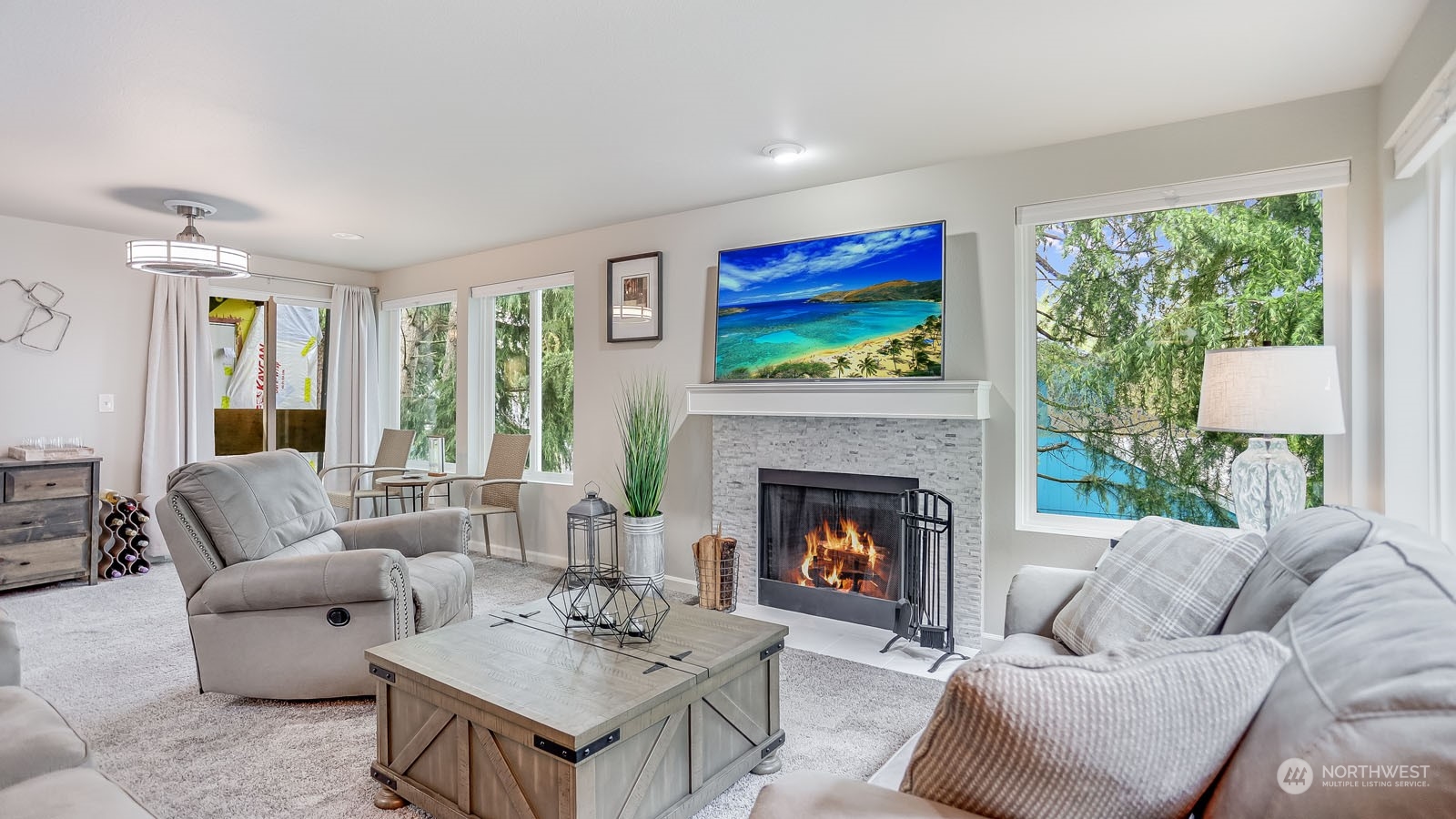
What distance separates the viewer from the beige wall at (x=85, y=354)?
187 inches

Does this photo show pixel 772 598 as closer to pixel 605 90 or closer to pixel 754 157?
pixel 754 157

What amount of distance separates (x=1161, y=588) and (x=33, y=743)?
244cm

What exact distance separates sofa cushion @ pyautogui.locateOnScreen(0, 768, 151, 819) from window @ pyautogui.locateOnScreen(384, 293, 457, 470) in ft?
16.0

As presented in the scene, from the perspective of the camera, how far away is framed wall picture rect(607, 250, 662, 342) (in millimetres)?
4633

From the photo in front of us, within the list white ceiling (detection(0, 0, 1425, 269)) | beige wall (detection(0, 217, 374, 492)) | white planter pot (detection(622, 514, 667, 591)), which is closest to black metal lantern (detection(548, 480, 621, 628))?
white planter pot (detection(622, 514, 667, 591))

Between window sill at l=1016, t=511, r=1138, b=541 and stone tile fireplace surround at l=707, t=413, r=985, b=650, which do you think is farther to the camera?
stone tile fireplace surround at l=707, t=413, r=985, b=650

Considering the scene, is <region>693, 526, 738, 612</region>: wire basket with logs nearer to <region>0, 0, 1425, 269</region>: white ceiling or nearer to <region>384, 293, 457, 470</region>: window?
<region>0, 0, 1425, 269</region>: white ceiling

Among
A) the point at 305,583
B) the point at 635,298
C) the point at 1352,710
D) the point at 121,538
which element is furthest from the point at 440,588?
the point at 121,538

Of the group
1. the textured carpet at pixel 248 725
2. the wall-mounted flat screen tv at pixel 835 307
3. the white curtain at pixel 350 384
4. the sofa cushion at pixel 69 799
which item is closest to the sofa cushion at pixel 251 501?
the textured carpet at pixel 248 725

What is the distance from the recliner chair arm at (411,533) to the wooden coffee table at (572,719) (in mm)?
1223

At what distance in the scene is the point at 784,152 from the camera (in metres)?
3.39

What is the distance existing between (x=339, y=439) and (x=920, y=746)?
21.3ft

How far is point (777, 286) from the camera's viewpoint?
407 cm

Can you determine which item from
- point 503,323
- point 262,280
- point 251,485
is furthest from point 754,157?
point 262,280
